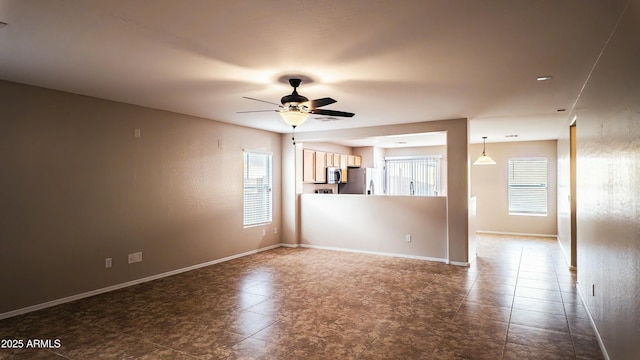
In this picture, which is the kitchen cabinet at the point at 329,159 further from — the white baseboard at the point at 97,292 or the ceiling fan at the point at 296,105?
the ceiling fan at the point at 296,105

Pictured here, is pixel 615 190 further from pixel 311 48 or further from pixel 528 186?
pixel 528 186

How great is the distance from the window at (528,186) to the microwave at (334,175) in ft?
14.9

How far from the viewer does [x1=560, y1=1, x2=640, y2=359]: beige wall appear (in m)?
1.99

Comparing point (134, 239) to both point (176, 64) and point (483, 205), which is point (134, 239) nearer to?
point (176, 64)

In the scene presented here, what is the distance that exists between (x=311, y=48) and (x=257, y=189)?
465 centimetres

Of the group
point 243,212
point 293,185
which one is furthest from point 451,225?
point 243,212

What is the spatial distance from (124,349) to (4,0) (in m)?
2.66

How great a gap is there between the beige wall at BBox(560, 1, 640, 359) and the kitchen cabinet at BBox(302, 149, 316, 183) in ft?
17.5

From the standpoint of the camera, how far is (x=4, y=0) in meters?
2.11

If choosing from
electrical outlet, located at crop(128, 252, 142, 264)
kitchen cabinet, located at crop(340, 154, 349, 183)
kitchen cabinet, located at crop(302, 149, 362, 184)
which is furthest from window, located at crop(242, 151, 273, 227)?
kitchen cabinet, located at crop(340, 154, 349, 183)

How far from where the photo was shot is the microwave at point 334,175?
8875 mm

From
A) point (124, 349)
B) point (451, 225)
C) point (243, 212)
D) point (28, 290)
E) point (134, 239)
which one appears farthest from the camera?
point (243, 212)

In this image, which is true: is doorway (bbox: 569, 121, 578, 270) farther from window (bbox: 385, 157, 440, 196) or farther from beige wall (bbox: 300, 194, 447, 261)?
window (bbox: 385, 157, 440, 196)

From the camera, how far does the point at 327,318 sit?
3.66 meters
